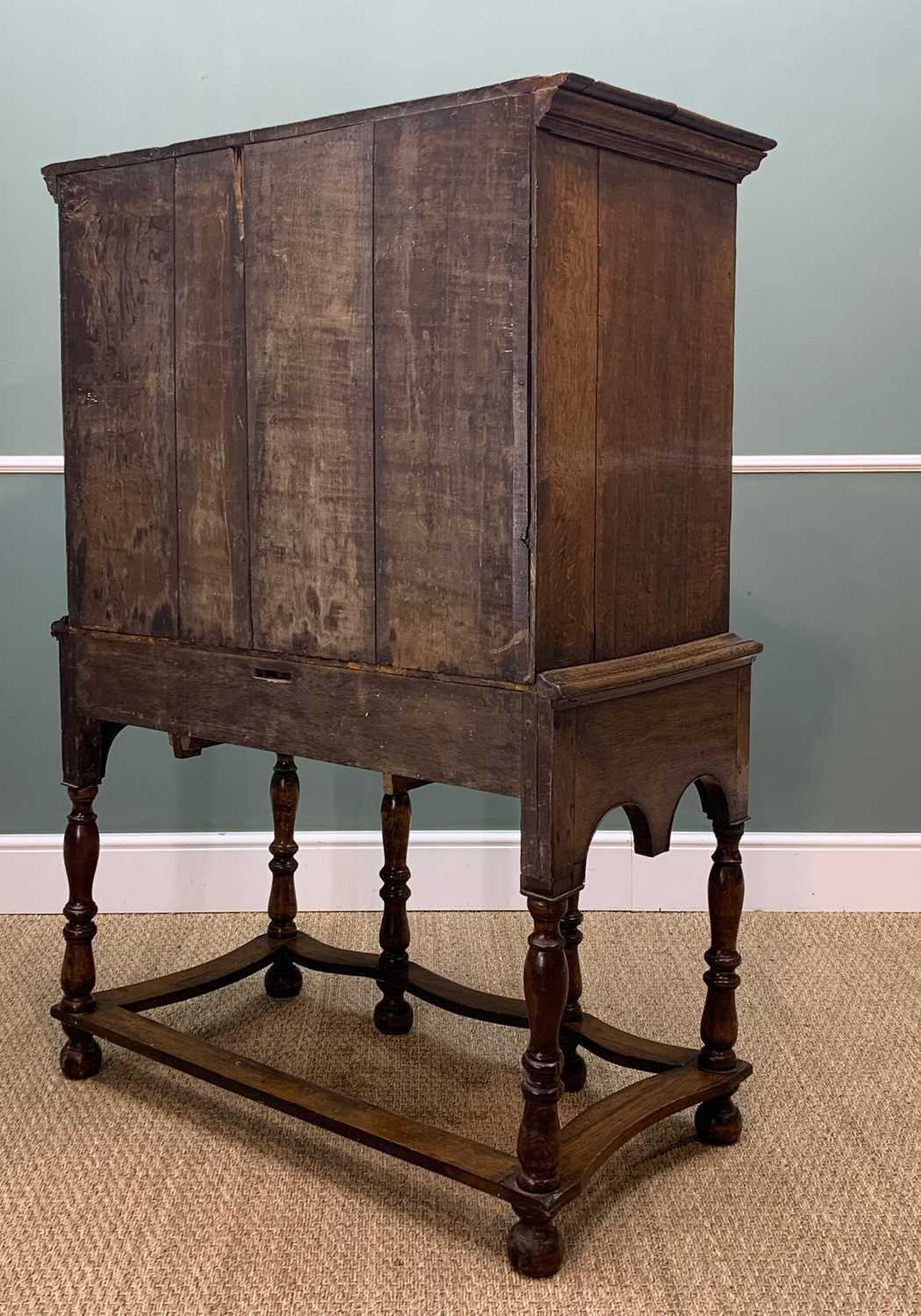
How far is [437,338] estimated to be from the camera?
160 centimetres

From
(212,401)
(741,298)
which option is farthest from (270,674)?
(741,298)

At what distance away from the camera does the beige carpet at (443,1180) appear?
5.31ft

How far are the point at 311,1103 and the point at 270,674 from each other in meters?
0.58

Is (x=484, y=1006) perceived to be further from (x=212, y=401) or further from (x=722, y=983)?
(x=212, y=401)

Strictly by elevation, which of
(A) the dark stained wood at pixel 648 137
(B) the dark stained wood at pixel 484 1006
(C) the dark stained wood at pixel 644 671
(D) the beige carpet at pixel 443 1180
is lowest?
(D) the beige carpet at pixel 443 1180

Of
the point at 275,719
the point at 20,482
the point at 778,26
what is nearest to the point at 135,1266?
the point at 275,719

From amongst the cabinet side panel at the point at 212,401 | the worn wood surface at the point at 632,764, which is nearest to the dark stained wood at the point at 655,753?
the worn wood surface at the point at 632,764

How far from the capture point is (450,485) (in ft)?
5.29

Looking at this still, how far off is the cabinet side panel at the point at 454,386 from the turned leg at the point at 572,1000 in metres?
0.59

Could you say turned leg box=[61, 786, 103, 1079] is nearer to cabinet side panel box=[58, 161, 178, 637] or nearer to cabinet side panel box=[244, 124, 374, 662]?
cabinet side panel box=[58, 161, 178, 637]

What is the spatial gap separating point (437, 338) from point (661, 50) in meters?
1.45

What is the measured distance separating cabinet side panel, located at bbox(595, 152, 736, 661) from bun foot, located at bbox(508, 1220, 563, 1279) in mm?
689

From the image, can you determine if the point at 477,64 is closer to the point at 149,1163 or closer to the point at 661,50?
the point at 661,50

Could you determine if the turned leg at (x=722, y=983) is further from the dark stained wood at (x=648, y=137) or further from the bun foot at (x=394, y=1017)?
the dark stained wood at (x=648, y=137)
